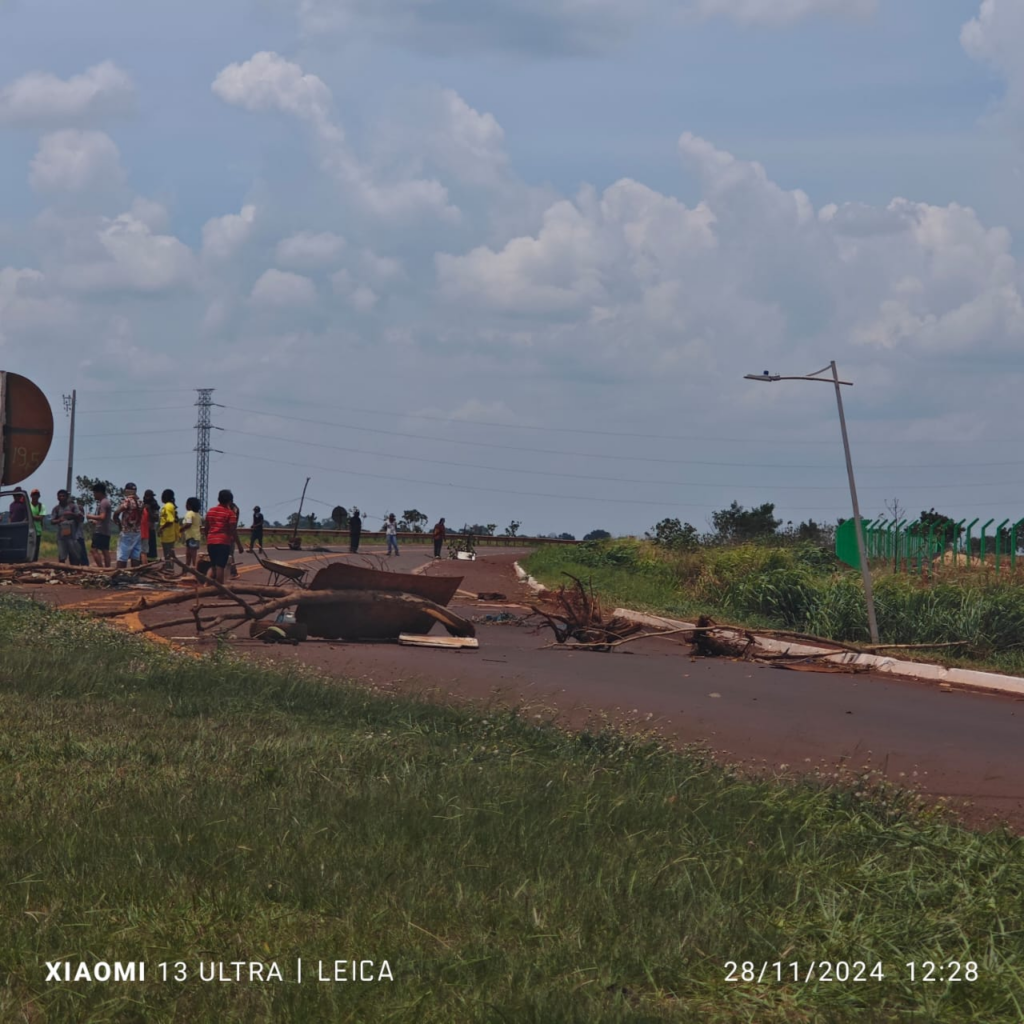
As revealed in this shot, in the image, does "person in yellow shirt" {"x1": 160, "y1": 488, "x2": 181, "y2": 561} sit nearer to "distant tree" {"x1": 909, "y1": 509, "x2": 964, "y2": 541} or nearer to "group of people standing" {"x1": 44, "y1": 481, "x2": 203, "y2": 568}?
"group of people standing" {"x1": 44, "y1": 481, "x2": 203, "y2": 568}

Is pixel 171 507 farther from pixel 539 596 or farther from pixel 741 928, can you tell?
pixel 741 928

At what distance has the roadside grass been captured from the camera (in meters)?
17.4

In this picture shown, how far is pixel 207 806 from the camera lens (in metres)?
5.70

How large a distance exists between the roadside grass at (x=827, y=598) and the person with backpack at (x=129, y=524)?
8.09 metres

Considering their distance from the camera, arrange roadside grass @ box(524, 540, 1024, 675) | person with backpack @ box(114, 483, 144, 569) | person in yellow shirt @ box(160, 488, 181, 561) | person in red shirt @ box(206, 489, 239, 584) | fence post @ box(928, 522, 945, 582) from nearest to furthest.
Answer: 1. roadside grass @ box(524, 540, 1024, 675)
2. person in red shirt @ box(206, 489, 239, 584)
3. fence post @ box(928, 522, 945, 582)
4. person with backpack @ box(114, 483, 144, 569)
5. person in yellow shirt @ box(160, 488, 181, 561)

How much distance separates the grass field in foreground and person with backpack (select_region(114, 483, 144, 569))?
17.6 meters

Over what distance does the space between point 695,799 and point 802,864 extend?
105 centimetres

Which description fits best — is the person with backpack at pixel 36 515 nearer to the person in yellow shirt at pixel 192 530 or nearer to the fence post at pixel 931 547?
the person in yellow shirt at pixel 192 530

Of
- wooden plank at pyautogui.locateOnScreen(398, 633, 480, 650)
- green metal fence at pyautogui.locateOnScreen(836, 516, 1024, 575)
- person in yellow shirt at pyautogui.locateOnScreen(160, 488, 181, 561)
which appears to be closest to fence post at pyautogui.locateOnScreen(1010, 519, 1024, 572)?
green metal fence at pyautogui.locateOnScreen(836, 516, 1024, 575)

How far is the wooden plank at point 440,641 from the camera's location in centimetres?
1542

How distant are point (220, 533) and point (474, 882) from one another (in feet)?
55.7

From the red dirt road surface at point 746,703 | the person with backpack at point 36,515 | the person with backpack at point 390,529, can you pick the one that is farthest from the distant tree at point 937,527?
the person with backpack at point 390,529

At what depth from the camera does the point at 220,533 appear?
21.2 meters

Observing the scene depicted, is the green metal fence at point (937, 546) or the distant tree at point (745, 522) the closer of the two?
the green metal fence at point (937, 546)
